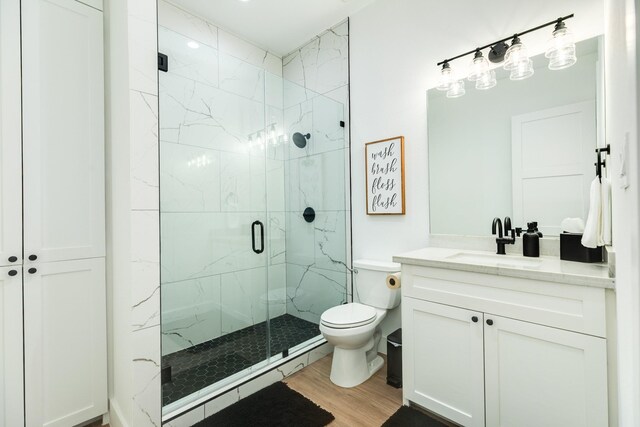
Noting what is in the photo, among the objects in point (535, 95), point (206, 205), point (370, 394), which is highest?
point (535, 95)

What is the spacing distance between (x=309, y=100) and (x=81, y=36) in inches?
66.4

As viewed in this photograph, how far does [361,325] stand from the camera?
6.37ft

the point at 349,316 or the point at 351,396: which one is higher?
the point at 349,316

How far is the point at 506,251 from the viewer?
1.82 m

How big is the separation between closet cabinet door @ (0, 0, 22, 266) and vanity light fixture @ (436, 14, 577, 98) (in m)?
2.41

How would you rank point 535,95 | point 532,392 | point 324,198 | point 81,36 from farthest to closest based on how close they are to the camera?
point 324,198 → point 535,95 → point 81,36 → point 532,392

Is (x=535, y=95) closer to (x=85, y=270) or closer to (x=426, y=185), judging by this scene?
(x=426, y=185)

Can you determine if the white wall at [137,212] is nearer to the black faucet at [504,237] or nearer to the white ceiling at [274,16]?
the white ceiling at [274,16]

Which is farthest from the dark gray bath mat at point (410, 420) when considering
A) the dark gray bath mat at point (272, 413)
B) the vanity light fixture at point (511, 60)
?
the vanity light fixture at point (511, 60)

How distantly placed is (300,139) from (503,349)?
7.04 ft

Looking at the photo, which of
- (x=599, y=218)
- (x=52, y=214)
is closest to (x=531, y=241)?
(x=599, y=218)

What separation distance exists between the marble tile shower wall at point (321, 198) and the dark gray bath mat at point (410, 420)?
1.07 metres

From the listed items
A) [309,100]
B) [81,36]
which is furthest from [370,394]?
[81,36]

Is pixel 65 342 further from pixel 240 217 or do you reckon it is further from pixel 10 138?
pixel 240 217
